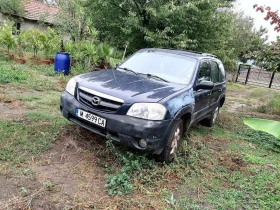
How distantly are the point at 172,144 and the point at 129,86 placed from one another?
102 cm

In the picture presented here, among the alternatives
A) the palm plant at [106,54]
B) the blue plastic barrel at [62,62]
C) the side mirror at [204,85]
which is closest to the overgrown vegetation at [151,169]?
the side mirror at [204,85]

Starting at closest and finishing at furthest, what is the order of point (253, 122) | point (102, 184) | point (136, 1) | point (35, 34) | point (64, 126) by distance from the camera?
point (253, 122), point (102, 184), point (64, 126), point (136, 1), point (35, 34)

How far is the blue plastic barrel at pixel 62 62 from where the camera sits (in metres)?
9.48

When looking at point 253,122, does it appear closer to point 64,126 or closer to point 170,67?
point 170,67

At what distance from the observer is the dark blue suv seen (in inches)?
125

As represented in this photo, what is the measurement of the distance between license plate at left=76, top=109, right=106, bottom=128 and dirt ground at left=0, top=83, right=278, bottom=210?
1.81 ft

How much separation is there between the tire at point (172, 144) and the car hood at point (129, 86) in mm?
504

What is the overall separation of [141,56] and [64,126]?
192 centimetres

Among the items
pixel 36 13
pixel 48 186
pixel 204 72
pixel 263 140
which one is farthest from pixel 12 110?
pixel 36 13

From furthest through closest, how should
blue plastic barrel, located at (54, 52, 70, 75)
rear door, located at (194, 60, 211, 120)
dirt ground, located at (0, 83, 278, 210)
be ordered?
blue plastic barrel, located at (54, 52, 70, 75) < rear door, located at (194, 60, 211, 120) < dirt ground, located at (0, 83, 278, 210)

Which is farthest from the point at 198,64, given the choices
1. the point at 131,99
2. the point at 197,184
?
the point at 197,184

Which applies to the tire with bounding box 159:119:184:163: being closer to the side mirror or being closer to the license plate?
the side mirror

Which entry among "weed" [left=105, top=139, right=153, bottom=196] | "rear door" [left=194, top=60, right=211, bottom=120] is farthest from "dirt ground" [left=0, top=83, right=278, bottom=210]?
"rear door" [left=194, top=60, right=211, bottom=120]

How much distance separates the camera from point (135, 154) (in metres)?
3.60
